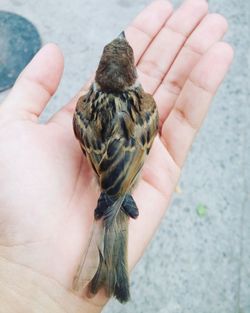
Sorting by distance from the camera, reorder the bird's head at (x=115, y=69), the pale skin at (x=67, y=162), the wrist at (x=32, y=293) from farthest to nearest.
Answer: the bird's head at (x=115, y=69) < the pale skin at (x=67, y=162) < the wrist at (x=32, y=293)

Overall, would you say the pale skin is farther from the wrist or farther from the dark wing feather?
the dark wing feather

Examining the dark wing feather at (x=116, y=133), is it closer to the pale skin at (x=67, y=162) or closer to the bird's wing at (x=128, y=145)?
the bird's wing at (x=128, y=145)

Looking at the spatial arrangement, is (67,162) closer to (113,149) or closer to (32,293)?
(113,149)

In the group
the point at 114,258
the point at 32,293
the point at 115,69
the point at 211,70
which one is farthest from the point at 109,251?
the point at 211,70

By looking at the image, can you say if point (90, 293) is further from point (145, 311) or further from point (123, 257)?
point (145, 311)

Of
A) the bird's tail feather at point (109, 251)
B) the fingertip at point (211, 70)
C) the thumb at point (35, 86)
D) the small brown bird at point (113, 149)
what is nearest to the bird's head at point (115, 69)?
the small brown bird at point (113, 149)

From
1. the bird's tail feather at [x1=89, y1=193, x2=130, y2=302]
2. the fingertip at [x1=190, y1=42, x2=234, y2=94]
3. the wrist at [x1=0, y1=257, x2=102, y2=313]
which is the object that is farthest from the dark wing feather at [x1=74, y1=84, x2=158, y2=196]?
the wrist at [x1=0, y1=257, x2=102, y2=313]
